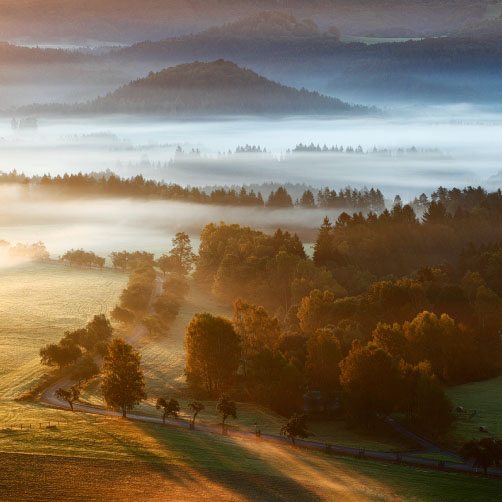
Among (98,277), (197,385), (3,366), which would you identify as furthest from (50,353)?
(98,277)

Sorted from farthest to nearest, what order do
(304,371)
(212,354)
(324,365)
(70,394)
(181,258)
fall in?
(181,258)
(304,371)
(212,354)
(324,365)
(70,394)

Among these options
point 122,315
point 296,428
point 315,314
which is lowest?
point 296,428

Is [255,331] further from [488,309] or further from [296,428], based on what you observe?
[488,309]

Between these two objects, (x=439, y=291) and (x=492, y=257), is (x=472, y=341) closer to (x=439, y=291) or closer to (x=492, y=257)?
(x=439, y=291)

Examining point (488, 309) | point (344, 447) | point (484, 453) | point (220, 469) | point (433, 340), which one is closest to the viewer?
point (220, 469)

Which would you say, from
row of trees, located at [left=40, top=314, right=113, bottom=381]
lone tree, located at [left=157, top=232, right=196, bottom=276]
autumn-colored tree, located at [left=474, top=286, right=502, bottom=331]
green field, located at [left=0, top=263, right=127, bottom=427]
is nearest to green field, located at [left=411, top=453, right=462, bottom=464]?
green field, located at [left=0, top=263, right=127, bottom=427]

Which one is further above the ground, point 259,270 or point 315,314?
point 259,270

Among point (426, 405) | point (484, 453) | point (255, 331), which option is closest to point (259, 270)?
point (255, 331)
